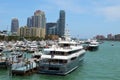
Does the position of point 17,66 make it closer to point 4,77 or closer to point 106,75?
point 4,77

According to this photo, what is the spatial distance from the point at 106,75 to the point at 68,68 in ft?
21.9

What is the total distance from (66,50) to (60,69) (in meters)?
4.15

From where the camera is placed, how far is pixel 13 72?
47.8m

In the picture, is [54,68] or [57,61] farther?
[57,61]

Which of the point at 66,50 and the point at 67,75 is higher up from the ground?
the point at 66,50

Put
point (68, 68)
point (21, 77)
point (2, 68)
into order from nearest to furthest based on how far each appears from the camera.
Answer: point (21, 77)
point (68, 68)
point (2, 68)

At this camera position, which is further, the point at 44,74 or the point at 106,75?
the point at 106,75

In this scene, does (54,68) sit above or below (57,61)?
below

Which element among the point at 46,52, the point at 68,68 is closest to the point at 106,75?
the point at 68,68

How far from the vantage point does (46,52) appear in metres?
51.1

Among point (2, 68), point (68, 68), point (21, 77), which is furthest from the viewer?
point (2, 68)

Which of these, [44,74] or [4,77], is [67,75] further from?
[4,77]

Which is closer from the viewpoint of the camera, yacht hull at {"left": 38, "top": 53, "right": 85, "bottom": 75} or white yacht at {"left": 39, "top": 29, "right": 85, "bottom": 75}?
yacht hull at {"left": 38, "top": 53, "right": 85, "bottom": 75}

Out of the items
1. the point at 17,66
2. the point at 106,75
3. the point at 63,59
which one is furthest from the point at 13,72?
the point at 106,75
